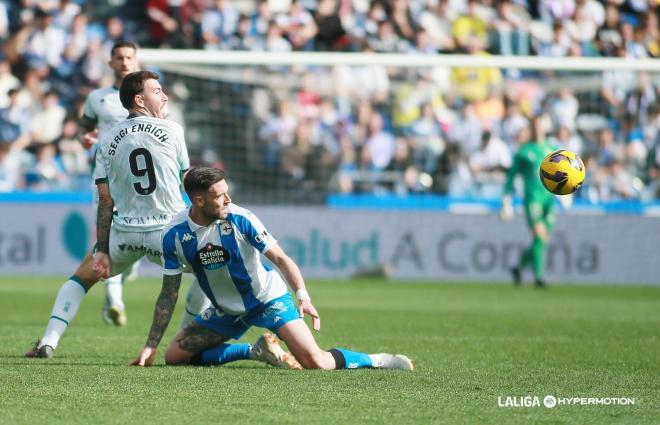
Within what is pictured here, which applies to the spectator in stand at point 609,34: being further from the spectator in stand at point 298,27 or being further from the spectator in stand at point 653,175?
the spectator in stand at point 298,27

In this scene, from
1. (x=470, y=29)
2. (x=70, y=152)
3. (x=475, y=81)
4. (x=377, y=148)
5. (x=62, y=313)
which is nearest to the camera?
(x=62, y=313)

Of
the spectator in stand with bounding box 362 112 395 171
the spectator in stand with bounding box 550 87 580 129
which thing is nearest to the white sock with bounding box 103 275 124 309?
the spectator in stand with bounding box 362 112 395 171

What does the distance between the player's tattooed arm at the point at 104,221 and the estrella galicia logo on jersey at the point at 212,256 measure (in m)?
0.90

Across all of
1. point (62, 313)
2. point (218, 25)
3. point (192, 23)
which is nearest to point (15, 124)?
point (192, 23)

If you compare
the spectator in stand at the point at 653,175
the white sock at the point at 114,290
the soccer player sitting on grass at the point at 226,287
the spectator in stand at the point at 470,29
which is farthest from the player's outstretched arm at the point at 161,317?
the spectator in stand at the point at 470,29

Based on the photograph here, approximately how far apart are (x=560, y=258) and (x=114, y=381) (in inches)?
550

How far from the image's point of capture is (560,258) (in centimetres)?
2020

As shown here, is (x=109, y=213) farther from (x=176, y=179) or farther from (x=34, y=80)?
(x=34, y=80)

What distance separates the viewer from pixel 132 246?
8.62 meters

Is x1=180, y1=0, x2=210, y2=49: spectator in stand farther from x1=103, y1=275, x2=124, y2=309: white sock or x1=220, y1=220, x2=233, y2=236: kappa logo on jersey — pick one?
x1=220, y1=220, x2=233, y2=236: kappa logo on jersey

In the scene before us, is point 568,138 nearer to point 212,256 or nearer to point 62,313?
point 62,313

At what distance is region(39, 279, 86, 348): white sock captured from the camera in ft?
28.2

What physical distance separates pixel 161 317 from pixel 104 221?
0.91m

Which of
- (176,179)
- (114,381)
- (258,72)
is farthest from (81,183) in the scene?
(114,381)
